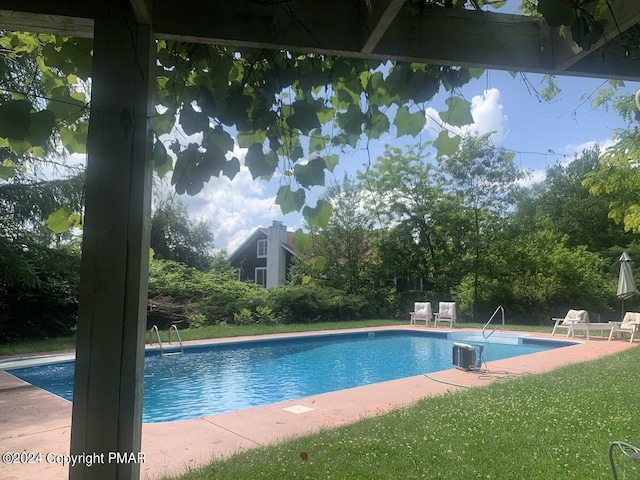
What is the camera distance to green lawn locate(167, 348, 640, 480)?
2.93m

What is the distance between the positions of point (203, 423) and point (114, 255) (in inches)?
166

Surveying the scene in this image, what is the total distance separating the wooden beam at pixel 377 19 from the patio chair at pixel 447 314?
610 inches

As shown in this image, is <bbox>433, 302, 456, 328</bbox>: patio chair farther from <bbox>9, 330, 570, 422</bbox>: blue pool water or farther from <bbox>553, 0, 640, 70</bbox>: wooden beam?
<bbox>553, 0, 640, 70</bbox>: wooden beam

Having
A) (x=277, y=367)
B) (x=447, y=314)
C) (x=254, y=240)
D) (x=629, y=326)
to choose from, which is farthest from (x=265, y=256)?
(x=629, y=326)

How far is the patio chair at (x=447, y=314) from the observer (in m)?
16.0

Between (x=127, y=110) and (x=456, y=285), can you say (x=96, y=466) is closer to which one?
(x=127, y=110)

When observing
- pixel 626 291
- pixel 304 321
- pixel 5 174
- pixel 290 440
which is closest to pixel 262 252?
pixel 304 321

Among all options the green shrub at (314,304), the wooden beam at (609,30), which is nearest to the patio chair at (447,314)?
the green shrub at (314,304)

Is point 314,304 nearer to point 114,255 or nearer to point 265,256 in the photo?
point 265,256

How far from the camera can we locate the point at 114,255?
110 centimetres

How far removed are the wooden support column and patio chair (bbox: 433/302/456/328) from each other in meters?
15.7

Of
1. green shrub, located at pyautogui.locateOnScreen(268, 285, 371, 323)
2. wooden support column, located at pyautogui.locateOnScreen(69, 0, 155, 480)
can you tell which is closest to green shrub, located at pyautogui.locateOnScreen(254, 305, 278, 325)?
green shrub, located at pyautogui.locateOnScreen(268, 285, 371, 323)

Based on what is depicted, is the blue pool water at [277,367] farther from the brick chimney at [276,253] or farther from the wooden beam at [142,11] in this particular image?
the brick chimney at [276,253]

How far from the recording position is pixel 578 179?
28297mm
